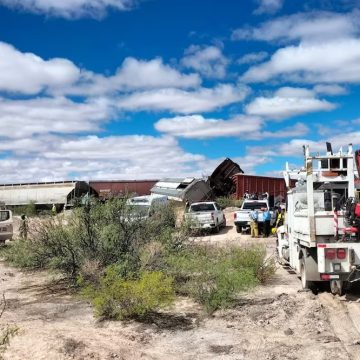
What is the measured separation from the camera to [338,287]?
34.6ft

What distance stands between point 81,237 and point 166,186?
26072mm

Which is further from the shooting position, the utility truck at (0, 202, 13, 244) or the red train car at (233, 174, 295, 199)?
the red train car at (233, 174, 295, 199)

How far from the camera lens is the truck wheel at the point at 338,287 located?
1042cm

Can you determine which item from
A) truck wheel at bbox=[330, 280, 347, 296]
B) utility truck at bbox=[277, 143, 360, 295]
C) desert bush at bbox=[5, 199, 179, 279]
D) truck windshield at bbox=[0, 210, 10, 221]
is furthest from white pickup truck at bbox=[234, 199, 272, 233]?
truck wheel at bbox=[330, 280, 347, 296]

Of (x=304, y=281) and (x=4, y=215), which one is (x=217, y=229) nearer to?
(x=4, y=215)

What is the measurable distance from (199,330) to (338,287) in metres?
3.62

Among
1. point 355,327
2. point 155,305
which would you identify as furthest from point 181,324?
point 355,327

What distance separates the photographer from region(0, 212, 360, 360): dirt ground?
273 inches

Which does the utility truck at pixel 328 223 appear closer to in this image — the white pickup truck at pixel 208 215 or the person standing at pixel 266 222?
the person standing at pixel 266 222

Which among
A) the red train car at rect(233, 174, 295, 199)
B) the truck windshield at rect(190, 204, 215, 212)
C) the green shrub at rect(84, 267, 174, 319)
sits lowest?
the green shrub at rect(84, 267, 174, 319)

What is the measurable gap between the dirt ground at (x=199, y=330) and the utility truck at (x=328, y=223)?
59 centimetres

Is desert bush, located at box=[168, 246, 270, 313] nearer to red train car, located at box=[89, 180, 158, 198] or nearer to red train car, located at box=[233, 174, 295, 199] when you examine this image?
red train car, located at box=[233, 174, 295, 199]

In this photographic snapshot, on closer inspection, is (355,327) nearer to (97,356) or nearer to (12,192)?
(97,356)

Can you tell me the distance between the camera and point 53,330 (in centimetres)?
791
